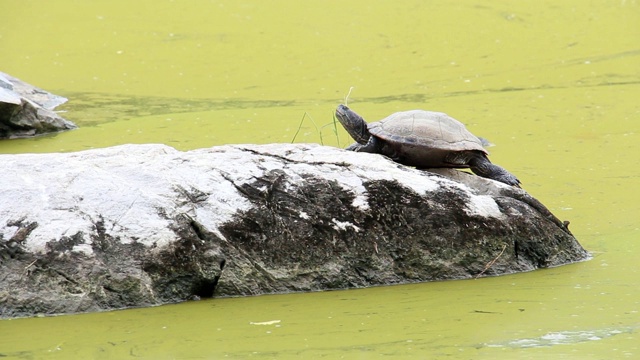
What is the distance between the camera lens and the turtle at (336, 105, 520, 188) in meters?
4.80

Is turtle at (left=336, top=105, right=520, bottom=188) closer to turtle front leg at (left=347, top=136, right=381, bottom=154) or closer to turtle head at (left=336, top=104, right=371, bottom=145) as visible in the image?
turtle front leg at (left=347, top=136, right=381, bottom=154)

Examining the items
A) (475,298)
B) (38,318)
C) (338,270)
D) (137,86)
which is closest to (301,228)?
(338,270)

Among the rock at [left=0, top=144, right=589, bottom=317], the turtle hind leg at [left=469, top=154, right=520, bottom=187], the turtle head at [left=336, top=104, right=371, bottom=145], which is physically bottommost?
the rock at [left=0, top=144, right=589, bottom=317]

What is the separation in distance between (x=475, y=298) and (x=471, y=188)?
0.68m

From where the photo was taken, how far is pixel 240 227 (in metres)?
4.18

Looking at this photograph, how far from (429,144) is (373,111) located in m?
3.86

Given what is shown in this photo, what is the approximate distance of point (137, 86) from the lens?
997 centimetres

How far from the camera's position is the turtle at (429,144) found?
4.80 m

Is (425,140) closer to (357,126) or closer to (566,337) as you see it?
(357,126)

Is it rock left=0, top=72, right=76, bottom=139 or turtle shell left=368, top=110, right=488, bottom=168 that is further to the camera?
rock left=0, top=72, right=76, bottom=139

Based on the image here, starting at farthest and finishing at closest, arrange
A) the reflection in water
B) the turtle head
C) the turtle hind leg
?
the turtle head, the turtle hind leg, the reflection in water

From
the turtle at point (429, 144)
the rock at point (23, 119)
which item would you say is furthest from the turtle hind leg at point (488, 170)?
the rock at point (23, 119)

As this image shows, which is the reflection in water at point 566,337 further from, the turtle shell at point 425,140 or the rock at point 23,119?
the rock at point 23,119

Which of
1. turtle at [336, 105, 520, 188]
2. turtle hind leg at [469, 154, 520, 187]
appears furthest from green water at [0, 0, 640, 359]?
turtle at [336, 105, 520, 188]
